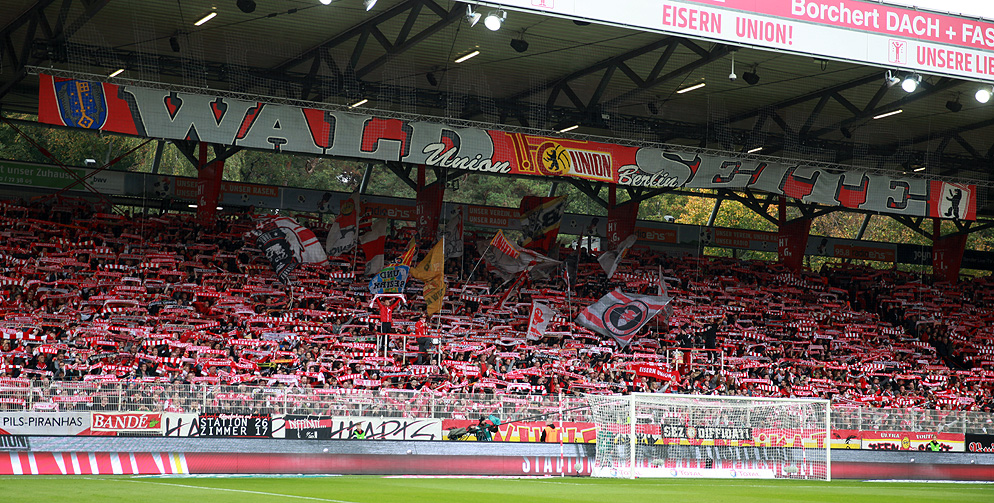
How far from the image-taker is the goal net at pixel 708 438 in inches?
728

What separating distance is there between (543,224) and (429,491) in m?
16.9

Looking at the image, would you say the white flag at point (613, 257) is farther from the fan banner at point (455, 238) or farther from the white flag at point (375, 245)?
the white flag at point (375, 245)

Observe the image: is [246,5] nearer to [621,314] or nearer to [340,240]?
[340,240]

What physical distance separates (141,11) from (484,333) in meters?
10.9

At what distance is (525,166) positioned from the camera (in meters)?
24.7

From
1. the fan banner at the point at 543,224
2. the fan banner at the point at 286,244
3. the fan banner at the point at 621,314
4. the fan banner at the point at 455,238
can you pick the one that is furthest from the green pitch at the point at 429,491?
the fan banner at the point at 543,224

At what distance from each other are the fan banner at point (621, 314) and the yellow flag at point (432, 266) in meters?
4.30

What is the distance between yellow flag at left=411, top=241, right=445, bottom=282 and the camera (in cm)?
2522

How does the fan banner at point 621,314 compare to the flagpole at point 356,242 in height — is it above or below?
below

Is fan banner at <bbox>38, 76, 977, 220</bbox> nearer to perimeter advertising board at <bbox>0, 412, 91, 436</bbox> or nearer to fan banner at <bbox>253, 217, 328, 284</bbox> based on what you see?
fan banner at <bbox>253, 217, 328, 284</bbox>

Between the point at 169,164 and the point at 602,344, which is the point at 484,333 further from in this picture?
the point at 169,164

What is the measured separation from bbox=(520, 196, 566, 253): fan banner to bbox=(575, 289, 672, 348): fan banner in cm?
269

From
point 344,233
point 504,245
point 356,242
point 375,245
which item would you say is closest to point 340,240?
point 344,233

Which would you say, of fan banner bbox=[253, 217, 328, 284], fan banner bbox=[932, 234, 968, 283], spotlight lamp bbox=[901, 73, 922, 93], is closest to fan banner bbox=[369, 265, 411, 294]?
fan banner bbox=[253, 217, 328, 284]
